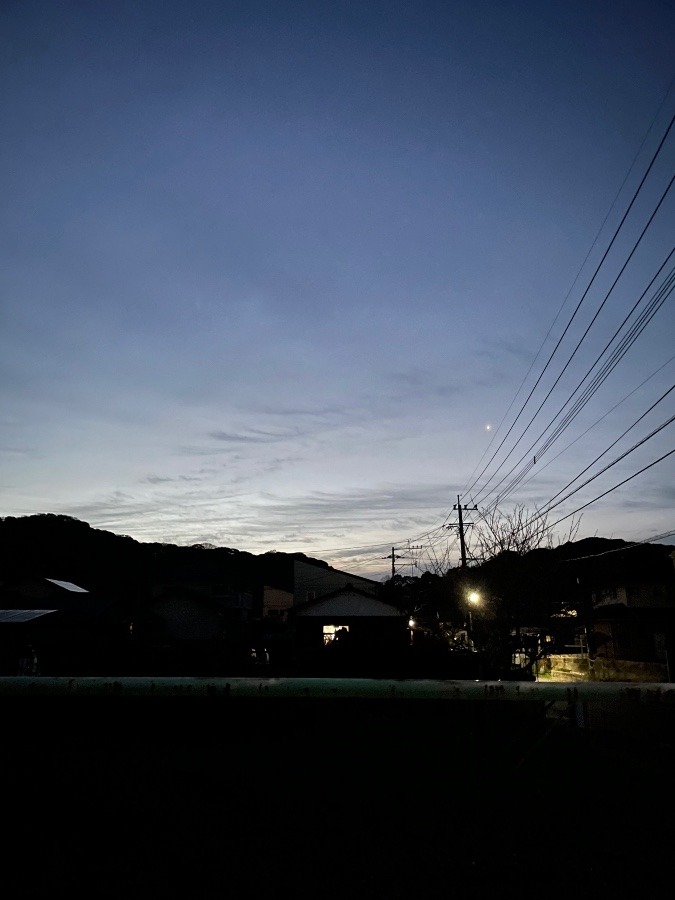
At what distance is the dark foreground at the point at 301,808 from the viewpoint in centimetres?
317

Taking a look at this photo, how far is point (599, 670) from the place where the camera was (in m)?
20.5

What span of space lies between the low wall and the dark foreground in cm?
1307

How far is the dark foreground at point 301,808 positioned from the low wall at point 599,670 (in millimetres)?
13068

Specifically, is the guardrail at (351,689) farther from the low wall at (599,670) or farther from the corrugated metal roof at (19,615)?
the corrugated metal roof at (19,615)

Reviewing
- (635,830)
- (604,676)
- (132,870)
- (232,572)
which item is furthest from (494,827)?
(232,572)

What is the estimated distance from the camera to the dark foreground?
3.17m

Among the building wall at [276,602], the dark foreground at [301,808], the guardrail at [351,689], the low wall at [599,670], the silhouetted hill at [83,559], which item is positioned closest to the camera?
the dark foreground at [301,808]

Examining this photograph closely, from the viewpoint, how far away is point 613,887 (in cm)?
315

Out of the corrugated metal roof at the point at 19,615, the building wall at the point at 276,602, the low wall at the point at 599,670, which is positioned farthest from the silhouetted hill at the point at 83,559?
the low wall at the point at 599,670

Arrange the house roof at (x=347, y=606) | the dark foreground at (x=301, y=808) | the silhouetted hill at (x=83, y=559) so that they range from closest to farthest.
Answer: the dark foreground at (x=301, y=808)
the house roof at (x=347, y=606)
the silhouetted hill at (x=83, y=559)

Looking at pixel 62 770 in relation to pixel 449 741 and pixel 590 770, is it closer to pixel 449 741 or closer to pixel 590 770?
pixel 449 741

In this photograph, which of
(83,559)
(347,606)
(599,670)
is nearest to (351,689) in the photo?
(599,670)

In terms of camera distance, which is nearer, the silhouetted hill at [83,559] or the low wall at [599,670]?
the low wall at [599,670]

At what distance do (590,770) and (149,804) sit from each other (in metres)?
3.65
